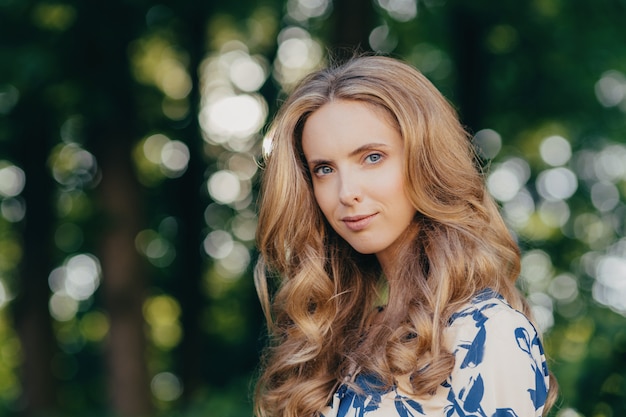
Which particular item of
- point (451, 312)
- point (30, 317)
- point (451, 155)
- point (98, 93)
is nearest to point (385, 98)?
point (451, 155)

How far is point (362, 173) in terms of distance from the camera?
266cm

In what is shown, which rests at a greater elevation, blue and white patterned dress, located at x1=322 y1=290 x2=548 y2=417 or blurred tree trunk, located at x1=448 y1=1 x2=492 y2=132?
blurred tree trunk, located at x1=448 y1=1 x2=492 y2=132

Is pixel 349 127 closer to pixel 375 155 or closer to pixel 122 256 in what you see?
pixel 375 155

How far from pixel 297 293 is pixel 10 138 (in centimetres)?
790

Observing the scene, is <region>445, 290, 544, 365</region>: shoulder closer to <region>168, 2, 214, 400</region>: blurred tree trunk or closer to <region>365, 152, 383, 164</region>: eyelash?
<region>365, 152, 383, 164</region>: eyelash

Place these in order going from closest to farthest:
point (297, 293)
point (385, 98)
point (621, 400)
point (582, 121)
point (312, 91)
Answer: point (385, 98) < point (312, 91) < point (297, 293) < point (621, 400) < point (582, 121)

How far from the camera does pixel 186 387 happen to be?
588 inches

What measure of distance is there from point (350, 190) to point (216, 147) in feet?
46.2

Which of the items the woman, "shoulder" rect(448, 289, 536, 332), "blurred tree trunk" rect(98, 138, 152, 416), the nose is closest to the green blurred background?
"blurred tree trunk" rect(98, 138, 152, 416)

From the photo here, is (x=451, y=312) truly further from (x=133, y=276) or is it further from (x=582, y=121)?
(x=582, y=121)

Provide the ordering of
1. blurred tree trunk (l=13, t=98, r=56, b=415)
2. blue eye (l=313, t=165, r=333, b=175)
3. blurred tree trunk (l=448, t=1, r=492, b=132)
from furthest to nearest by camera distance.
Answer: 1. blurred tree trunk (l=13, t=98, r=56, b=415)
2. blurred tree trunk (l=448, t=1, r=492, b=132)
3. blue eye (l=313, t=165, r=333, b=175)

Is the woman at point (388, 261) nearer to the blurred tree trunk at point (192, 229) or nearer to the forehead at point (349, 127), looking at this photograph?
the forehead at point (349, 127)

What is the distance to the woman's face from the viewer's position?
8.73ft

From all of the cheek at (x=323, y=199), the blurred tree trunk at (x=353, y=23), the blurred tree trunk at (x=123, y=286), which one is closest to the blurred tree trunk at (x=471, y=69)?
the blurred tree trunk at (x=353, y=23)
